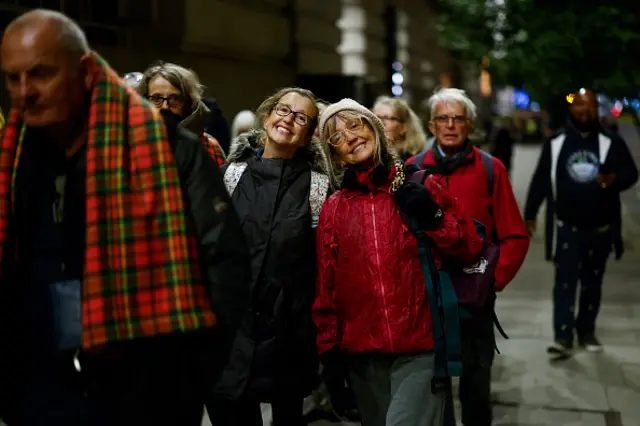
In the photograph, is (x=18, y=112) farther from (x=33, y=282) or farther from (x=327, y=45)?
(x=327, y=45)

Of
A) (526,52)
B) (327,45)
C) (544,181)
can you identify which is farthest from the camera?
(327,45)

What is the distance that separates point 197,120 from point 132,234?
2.04 meters

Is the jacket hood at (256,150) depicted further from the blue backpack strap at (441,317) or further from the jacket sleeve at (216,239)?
the jacket sleeve at (216,239)

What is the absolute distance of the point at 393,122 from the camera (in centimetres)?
619

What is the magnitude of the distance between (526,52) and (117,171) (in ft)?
34.4

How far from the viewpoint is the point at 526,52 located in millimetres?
12031

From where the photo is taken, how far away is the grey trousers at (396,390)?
3.58 m

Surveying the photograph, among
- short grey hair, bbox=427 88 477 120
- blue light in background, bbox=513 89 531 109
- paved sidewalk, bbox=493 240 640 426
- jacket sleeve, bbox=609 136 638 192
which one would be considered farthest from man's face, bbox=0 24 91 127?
blue light in background, bbox=513 89 531 109

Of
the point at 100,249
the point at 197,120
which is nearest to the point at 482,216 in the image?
the point at 197,120

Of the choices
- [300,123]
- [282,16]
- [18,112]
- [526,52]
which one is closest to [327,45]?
[282,16]

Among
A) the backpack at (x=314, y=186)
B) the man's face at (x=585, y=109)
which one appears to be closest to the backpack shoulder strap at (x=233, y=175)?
the backpack at (x=314, y=186)

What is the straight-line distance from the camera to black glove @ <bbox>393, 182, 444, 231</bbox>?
3527 millimetres

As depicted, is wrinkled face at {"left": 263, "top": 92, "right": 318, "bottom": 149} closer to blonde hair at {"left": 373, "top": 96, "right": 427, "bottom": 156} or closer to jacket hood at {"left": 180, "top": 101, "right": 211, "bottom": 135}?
jacket hood at {"left": 180, "top": 101, "right": 211, "bottom": 135}

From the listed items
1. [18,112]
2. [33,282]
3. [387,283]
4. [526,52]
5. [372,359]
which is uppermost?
[526,52]
